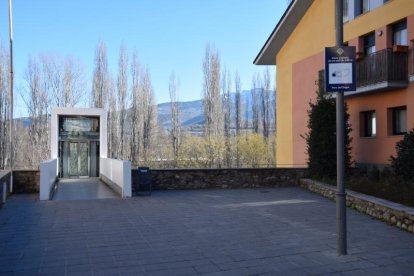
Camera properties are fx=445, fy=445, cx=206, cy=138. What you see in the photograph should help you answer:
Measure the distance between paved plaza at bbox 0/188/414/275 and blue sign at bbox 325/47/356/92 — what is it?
2647mm

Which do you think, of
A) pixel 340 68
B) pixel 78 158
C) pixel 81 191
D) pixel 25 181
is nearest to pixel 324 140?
pixel 81 191

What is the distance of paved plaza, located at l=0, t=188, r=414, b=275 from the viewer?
6332 mm

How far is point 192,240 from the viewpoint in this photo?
26.6 ft

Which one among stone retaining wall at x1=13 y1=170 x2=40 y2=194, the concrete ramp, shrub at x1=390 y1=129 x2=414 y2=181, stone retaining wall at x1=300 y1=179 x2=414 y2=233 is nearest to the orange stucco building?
shrub at x1=390 y1=129 x2=414 y2=181

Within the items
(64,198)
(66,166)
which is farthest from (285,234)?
(66,166)

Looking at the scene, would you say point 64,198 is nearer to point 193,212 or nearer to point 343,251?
point 193,212

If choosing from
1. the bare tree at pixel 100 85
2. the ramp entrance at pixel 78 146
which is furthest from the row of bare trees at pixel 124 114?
the ramp entrance at pixel 78 146

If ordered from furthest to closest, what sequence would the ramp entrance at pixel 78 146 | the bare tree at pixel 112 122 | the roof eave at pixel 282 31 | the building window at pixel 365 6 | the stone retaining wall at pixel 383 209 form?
the bare tree at pixel 112 122 → the roof eave at pixel 282 31 → the ramp entrance at pixel 78 146 → the building window at pixel 365 6 → the stone retaining wall at pixel 383 209

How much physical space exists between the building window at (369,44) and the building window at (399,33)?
1323mm

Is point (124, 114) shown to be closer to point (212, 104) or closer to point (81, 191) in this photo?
point (212, 104)

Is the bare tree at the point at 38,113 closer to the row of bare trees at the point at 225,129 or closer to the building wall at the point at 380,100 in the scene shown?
the row of bare trees at the point at 225,129

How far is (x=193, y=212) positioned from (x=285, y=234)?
133 inches

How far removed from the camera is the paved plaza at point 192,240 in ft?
20.8

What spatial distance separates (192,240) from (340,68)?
394cm
